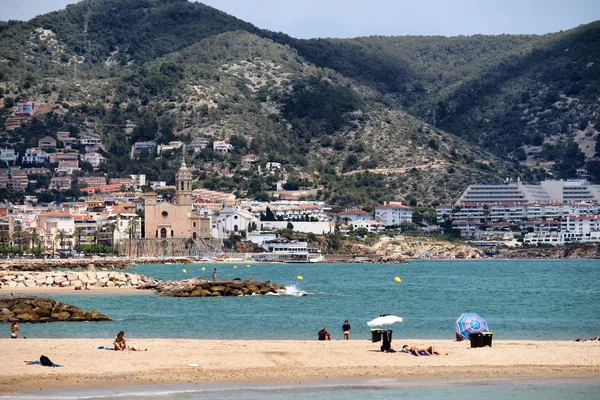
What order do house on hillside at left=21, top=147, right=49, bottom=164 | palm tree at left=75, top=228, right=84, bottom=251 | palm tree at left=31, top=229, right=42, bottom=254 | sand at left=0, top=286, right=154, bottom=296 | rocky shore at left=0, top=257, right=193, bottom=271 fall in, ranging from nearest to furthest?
sand at left=0, top=286, right=154, bottom=296 < rocky shore at left=0, top=257, right=193, bottom=271 < palm tree at left=31, top=229, right=42, bottom=254 < palm tree at left=75, top=228, right=84, bottom=251 < house on hillside at left=21, top=147, right=49, bottom=164

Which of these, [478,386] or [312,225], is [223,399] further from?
[312,225]

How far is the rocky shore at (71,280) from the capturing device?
230 feet

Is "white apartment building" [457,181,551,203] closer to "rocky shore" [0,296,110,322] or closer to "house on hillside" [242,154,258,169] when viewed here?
"house on hillside" [242,154,258,169]

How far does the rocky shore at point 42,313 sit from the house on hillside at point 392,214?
402ft

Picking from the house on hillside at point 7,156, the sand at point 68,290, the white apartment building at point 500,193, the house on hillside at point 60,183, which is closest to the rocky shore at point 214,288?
the sand at point 68,290

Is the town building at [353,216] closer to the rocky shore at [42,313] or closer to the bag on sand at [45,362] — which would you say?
the rocky shore at [42,313]

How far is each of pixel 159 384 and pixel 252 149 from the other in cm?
16994

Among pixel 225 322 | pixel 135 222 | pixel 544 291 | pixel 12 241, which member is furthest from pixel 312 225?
pixel 225 322

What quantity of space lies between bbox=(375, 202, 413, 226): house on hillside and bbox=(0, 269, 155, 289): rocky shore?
96.7 metres

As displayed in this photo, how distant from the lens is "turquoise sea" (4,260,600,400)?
28.1 metres

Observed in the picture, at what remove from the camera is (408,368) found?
3097cm

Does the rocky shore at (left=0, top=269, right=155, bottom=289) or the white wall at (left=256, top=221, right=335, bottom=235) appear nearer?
the rocky shore at (left=0, top=269, right=155, bottom=289)

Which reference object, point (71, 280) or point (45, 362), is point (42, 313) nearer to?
point (45, 362)

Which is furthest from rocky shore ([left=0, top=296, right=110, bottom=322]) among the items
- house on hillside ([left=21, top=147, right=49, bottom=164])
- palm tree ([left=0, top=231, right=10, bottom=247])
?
house on hillside ([left=21, top=147, right=49, bottom=164])
